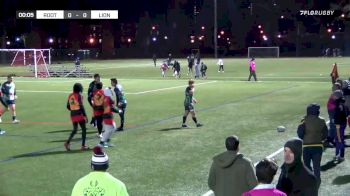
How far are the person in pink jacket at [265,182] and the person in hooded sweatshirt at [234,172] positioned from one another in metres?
1.44

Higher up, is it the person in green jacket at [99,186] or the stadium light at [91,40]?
the stadium light at [91,40]

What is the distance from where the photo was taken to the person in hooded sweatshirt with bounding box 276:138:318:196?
627 centimetres

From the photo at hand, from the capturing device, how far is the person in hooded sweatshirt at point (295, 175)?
20.6 feet

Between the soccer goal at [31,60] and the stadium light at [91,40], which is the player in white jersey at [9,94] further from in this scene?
the stadium light at [91,40]

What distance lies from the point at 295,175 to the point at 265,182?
1.19 m

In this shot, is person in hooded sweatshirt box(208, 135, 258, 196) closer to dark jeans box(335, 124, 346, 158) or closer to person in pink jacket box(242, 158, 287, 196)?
person in pink jacket box(242, 158, 287, 196)

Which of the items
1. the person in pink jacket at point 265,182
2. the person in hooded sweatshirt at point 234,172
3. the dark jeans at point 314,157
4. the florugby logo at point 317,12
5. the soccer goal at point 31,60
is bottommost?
the dark jeans at point 314,157

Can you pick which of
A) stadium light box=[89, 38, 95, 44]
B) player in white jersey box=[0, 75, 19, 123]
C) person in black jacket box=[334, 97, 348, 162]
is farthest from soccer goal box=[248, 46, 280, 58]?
person in black jacket box=[334, 97, 348, 162]

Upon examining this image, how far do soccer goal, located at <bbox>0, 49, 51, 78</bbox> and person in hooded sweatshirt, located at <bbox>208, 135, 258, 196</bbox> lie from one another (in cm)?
5045

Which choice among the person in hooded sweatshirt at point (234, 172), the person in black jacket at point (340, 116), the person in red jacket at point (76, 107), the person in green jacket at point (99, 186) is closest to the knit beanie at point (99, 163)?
the person in green jacket at point (99, 186)

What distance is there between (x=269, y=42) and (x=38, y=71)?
218 feet

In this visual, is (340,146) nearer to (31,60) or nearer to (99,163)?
(99,163)

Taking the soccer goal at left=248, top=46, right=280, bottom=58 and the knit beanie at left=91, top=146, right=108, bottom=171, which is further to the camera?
the soccer goal at left=248, top=46, right=280, bottom=58

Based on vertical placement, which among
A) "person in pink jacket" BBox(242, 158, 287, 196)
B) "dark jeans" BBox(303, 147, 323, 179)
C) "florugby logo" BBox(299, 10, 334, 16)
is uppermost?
"florugby logo" BBox(299, 10, 334, 16)
